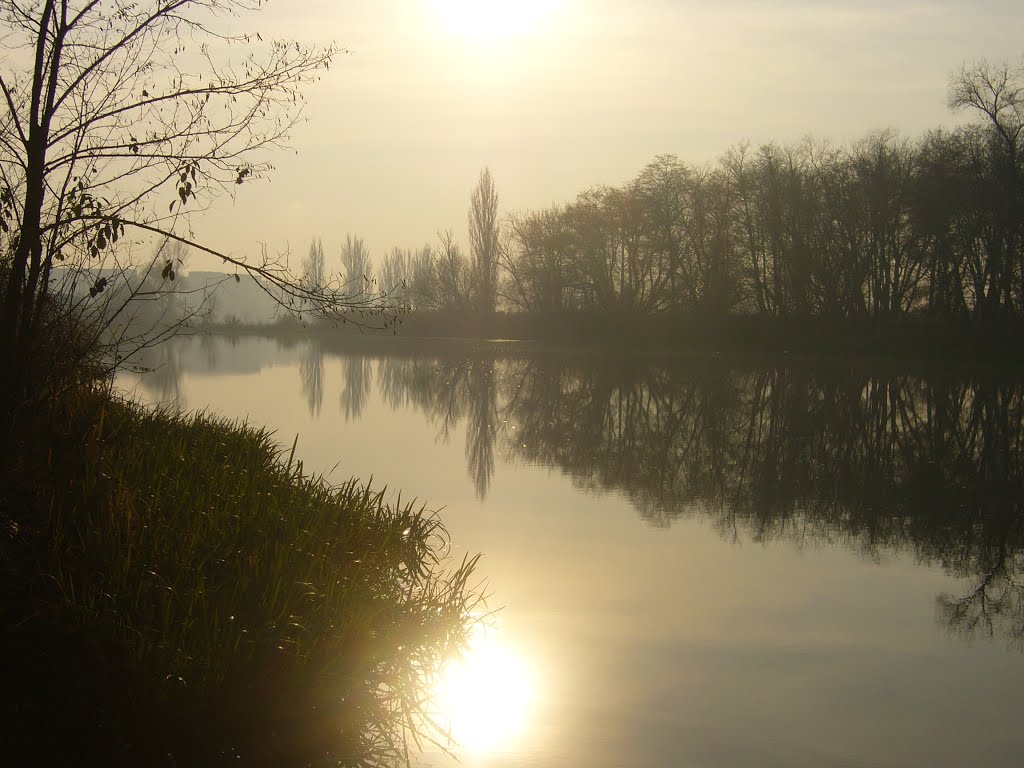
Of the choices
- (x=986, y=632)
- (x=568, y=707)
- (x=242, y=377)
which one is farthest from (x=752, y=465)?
(x=242, y=377)

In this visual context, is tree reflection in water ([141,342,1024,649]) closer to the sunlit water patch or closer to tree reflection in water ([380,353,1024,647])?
tree reflection in water ([380,353,1024,647])

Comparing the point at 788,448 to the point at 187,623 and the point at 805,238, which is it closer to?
the point at 187,623

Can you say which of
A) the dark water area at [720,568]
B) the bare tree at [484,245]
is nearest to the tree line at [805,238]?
the bare tree at [484,245]

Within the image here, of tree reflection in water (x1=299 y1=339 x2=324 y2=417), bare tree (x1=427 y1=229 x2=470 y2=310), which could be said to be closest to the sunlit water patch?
tree reflection in water (x1=299 y1=339 x2=324 y2=417)

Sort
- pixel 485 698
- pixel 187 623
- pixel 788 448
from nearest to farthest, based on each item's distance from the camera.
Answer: pixel 187 623
pixel 485 698
pixel 788 448

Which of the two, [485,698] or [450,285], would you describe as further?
[450,285]

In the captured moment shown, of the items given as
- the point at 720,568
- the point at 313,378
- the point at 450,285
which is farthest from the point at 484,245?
the point at 720,568

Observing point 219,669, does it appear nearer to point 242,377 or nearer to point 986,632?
point 986,632

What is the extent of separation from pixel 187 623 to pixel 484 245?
55.5 meters

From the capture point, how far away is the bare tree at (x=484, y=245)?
184ft

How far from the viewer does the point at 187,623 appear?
4.54 metres

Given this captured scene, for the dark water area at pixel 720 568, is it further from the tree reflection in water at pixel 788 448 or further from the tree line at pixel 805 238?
the tree line at pixel 805 238

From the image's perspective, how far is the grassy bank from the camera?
4309 millimetres

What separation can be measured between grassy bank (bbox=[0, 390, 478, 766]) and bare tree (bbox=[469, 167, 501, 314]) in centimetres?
4950
